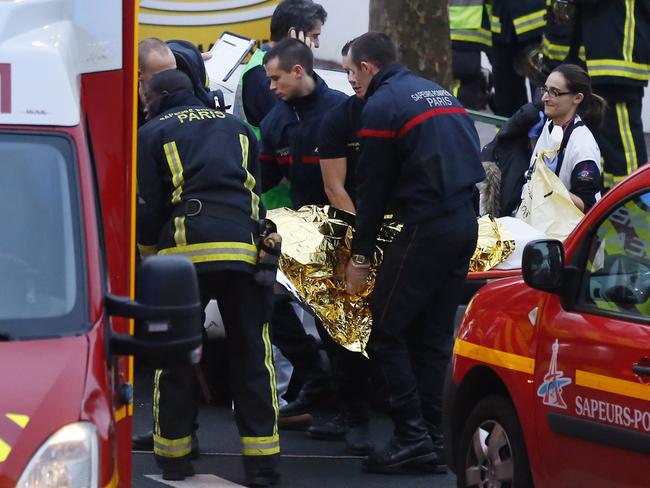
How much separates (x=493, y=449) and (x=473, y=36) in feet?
25.3

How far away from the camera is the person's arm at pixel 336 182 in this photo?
24.8 ft

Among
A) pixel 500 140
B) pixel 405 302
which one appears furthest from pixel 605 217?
pixel 500 140

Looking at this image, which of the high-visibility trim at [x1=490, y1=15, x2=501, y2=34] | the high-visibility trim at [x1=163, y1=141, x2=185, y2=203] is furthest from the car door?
the high-visibility trim at [x1=490, y1=15, x2=501, y2=34]

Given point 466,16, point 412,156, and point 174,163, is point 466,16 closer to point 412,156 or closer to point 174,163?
point 412,156

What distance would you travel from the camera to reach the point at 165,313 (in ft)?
13.3

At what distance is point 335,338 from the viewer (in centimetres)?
745

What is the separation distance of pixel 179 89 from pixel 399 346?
5.13 feet

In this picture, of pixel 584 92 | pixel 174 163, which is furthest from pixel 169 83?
pixel 584 92

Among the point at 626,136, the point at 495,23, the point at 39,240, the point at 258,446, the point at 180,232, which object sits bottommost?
the point at 258,446

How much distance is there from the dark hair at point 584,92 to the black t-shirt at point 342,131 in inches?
80.4

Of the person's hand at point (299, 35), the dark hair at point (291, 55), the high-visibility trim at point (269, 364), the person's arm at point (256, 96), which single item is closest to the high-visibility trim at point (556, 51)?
the person's hand at point (299, 35)

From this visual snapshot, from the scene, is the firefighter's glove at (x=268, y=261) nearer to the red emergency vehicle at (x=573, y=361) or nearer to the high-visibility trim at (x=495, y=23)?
the red emergency vehicle at (x=573, y=361)

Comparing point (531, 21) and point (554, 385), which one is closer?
point (554, 385)

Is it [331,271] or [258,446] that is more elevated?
[331,271]
